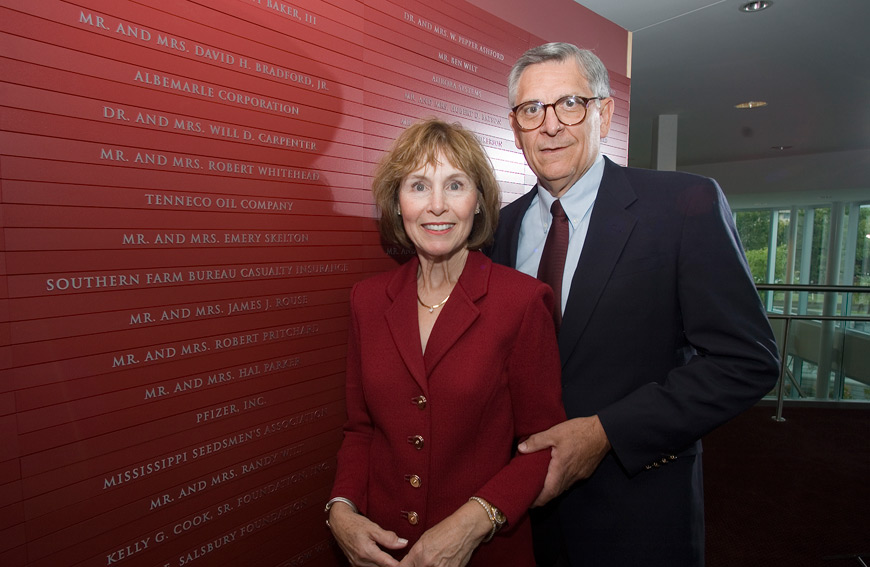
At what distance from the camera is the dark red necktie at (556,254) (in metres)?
1.57

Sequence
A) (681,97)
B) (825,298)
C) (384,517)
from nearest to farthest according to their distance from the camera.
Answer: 1. (384,517)
2. (681,97)
3. (825,298)

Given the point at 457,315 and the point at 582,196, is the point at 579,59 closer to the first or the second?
the point at 582,196

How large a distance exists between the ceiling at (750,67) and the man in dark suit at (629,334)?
1.57 meters

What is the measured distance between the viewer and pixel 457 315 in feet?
4.46

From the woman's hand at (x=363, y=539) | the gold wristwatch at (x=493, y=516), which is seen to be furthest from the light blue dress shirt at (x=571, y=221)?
the woman's hand at (x=363, y=539)

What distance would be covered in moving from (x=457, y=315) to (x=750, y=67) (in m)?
4.83

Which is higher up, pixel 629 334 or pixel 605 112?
pixel 605 112

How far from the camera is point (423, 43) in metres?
1.91

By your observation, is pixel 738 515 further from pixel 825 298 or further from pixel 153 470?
pixel 825 298

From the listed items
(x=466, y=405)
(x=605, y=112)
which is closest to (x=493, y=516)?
(x=466, y=405)

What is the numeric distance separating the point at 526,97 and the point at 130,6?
3.54 ft

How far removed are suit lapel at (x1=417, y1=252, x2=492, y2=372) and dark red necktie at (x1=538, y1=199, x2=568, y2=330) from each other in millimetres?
263

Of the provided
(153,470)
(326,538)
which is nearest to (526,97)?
(153,470)

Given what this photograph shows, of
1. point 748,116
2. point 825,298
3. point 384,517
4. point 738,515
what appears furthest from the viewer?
point 825,298
